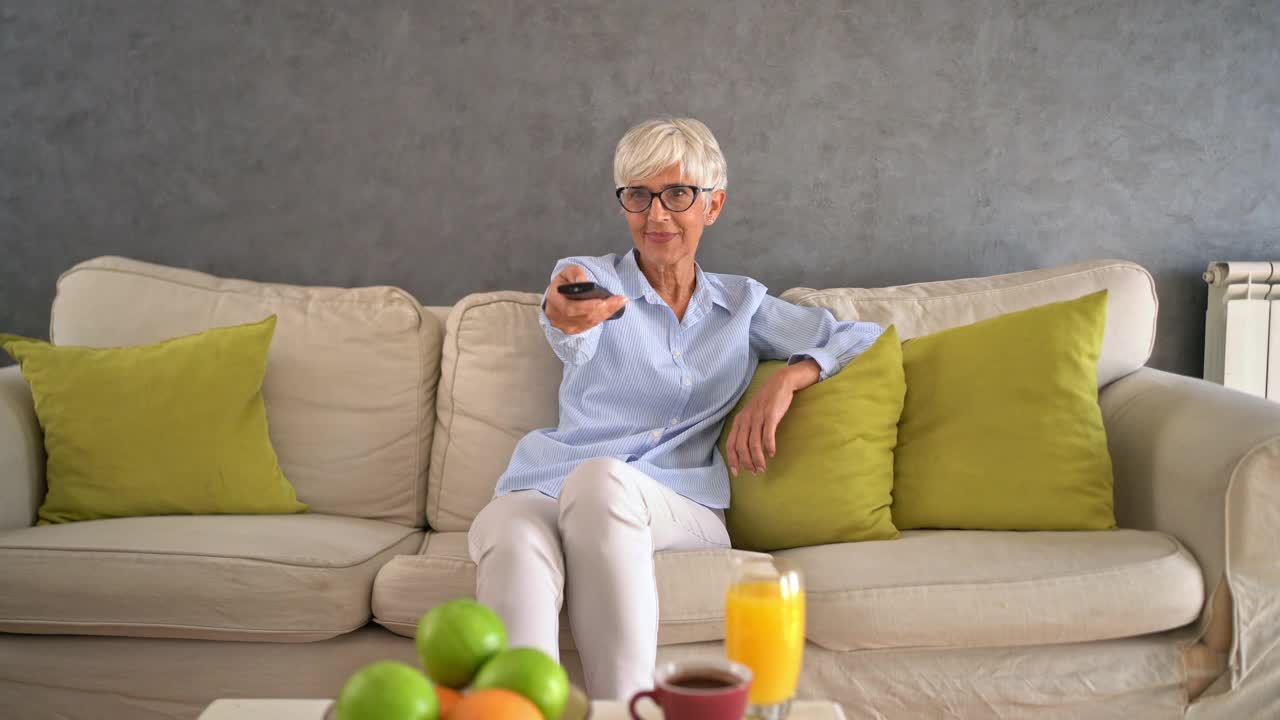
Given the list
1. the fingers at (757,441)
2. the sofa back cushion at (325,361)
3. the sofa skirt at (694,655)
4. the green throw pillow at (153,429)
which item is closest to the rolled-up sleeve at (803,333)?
the fingers at (757,441)

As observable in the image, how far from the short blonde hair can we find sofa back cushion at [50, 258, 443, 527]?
2.08 feet

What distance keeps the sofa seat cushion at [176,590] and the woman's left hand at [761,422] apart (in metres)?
0.70

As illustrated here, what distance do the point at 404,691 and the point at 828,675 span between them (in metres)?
1.00

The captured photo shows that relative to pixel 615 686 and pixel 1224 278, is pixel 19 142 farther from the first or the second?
pixel 1224 278

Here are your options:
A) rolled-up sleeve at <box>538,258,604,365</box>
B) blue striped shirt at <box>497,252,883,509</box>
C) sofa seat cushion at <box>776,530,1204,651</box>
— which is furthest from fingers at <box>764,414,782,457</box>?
rolled-up sleeve at <box>538,258,604,365</box>

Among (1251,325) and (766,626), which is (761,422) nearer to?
(766,626)

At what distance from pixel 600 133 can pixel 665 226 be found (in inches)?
28.4

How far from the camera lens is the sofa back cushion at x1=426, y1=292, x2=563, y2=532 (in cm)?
204

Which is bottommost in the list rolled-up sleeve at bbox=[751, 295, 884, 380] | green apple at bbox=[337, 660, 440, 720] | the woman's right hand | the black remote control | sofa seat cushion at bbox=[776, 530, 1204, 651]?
sofa seat cushion at bbox=[776, 530, 1204, 651]

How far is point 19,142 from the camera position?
247 centimetres

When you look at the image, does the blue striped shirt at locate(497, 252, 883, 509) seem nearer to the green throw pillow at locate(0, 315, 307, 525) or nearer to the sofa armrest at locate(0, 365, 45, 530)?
the green throw pillow at locate(0, 315, 307, 525)

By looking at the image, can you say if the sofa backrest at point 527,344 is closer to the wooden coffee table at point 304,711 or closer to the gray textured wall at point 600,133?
the gray textured wall at point 600,133

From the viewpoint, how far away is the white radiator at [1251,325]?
249 cm

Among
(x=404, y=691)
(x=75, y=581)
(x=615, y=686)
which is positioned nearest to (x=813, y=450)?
(x=615, y=686)
